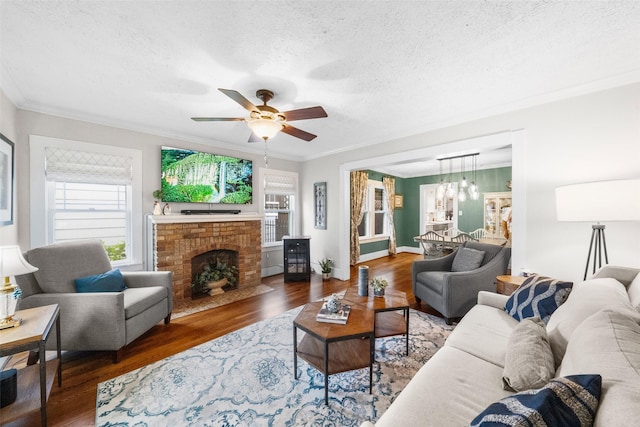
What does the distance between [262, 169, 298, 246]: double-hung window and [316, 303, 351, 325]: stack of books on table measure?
3236 mm

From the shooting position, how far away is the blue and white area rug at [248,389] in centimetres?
163

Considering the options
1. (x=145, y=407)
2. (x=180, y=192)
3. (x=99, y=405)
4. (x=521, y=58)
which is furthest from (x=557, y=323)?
(x=180, y=192)

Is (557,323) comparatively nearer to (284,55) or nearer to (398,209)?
(284,55)

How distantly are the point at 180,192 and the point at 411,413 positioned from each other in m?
3.99

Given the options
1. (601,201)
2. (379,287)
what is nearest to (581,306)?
(601,201)

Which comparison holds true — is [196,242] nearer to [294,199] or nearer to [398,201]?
[294,199]

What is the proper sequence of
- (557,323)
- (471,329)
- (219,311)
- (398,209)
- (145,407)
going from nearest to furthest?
(557,323)
(145,407)
(471,329)
(219,311)
(398,209)

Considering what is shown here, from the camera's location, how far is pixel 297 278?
4789 mm

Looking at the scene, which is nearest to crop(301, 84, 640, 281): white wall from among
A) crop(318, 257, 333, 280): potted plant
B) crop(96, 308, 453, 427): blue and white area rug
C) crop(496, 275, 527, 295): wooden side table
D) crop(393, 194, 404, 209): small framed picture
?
crop(496, 275, 527, 295): wooden side table

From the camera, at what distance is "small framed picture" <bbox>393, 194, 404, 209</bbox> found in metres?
7.66

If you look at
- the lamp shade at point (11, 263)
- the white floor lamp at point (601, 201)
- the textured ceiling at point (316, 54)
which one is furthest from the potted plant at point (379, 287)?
the lamp shade at point (11, 263)

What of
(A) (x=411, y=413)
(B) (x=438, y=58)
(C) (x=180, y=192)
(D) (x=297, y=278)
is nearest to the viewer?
(A) (x=411, y=413)

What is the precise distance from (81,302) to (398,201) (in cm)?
727

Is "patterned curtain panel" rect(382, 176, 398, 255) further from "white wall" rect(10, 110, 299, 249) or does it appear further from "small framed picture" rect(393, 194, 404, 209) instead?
"white wall" rect(10, 110, 299, 249)
